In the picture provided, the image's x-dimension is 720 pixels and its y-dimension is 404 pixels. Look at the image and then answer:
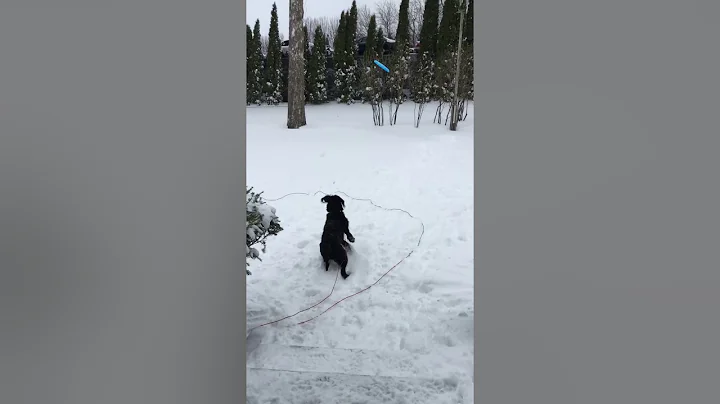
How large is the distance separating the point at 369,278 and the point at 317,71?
6838 millimetres

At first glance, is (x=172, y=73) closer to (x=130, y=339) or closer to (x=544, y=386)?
(x=130, y=339)

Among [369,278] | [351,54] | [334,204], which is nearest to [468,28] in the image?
[351,54]

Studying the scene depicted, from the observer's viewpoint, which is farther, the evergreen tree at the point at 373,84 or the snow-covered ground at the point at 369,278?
the evergreen tree at the point at 373,84

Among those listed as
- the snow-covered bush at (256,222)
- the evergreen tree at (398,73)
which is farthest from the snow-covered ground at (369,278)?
the evergreen tree at (398,73)

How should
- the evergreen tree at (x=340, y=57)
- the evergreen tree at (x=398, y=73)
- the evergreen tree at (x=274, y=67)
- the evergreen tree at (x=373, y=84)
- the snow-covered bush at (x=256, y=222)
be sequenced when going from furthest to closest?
the evergreen tree at (x=340, y=57) → the evergreen tree at (x=274, y=67) → the evergreen tree at (x=398, y=73) → the evergreen tree at (x=373, y=84) → the snow-covered bush at (x=256, y=222)

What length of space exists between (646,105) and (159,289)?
1.05 metres

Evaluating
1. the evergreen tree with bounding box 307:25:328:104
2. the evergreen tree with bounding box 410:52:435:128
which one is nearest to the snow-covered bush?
the evergreen tree with bounding box 410:52:435:128

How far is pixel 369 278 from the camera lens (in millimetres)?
3828

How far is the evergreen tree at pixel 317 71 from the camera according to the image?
9773 mm

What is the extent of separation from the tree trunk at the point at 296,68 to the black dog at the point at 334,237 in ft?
13.7

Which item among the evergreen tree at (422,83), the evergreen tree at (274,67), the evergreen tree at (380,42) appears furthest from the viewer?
the evergreen tree at (274,67)

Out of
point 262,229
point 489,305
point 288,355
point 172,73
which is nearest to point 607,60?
point 489,305

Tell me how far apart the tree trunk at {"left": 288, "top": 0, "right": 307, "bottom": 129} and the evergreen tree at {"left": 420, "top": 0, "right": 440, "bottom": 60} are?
3.06 m

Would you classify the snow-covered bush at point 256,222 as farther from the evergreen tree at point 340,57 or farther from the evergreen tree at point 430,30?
the evergreen tree at point 430,30
